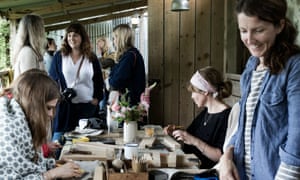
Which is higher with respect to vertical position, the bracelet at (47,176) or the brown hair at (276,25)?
the brown hair at (276,25)

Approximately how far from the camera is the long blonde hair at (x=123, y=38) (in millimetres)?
3691

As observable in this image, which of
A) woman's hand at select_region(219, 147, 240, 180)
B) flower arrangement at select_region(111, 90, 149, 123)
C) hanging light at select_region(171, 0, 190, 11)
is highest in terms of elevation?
hanging light at select_region(171, 0, 190, 11)

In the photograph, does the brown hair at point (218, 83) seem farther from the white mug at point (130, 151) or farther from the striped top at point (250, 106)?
the striped top at point (250, 106)

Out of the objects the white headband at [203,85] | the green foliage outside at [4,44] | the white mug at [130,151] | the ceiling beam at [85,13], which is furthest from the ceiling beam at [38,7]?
the white mug at [130,151]

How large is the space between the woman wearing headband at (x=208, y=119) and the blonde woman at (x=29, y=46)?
1.26 metres

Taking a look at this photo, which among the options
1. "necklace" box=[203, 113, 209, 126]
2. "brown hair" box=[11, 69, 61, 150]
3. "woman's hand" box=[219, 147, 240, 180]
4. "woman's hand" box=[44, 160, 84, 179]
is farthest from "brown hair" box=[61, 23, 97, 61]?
"woman's hand" box=[219, 147, 240, 180]

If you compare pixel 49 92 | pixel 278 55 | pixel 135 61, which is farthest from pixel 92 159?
pixel 135 61

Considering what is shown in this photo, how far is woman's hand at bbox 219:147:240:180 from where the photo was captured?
1283 mm

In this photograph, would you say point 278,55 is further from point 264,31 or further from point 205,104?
point 205,104

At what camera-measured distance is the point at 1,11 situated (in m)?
6.45

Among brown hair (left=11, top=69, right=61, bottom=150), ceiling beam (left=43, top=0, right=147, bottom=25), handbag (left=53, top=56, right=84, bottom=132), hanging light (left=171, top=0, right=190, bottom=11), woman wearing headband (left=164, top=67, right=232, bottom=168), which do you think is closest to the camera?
brown hair (left=11, top=69, right=61, bottom=150)

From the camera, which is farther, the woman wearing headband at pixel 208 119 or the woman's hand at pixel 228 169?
the woman wearing headband at pixel 208 119

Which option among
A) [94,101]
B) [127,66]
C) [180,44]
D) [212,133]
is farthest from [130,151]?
[180,44]

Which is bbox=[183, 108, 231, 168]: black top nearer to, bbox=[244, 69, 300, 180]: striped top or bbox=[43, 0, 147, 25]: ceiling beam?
bbox=[244, 69, 300, 180]: striped top
